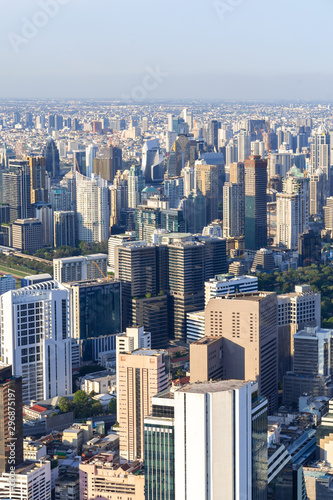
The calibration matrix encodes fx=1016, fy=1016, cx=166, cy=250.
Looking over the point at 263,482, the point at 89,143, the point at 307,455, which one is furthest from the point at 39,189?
the point at 263,482

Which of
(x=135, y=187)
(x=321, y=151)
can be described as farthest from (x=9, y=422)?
(x=321, y=151)

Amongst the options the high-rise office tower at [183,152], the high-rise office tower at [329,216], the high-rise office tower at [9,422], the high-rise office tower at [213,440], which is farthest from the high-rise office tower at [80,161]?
the high-rise office tower at [213,440]

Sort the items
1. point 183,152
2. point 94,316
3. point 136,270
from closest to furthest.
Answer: point 94,316 → point 136,270 → point 183,152

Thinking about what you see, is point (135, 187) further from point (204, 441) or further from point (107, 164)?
point (204, 441)

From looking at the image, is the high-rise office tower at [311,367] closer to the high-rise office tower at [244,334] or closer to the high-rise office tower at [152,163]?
the high-rise office tower at [244,334]

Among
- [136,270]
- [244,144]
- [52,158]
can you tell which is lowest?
[136,270]

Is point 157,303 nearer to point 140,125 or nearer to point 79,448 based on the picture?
point 79,448
